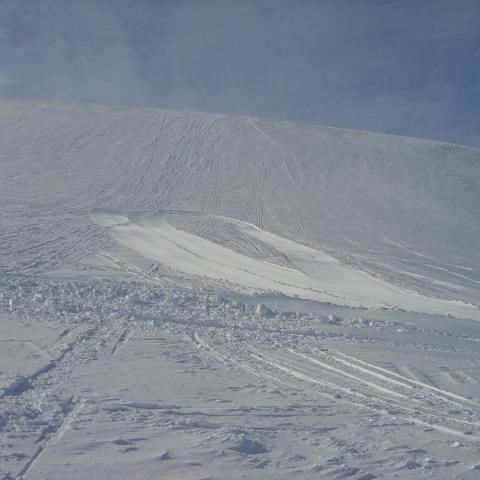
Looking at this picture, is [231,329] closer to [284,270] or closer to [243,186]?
[284,270]

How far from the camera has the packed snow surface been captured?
450 cm

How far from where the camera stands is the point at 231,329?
8.23 meters

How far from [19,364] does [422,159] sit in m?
30.1

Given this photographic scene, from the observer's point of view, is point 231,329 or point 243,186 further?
point 243,186

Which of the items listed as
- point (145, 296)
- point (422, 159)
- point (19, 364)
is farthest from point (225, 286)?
point (422, 159)

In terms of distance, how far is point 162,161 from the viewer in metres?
27.0

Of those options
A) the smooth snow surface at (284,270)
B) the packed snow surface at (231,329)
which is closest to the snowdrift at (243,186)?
the packed snow surface at (231,329)

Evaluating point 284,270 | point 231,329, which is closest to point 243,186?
point 284,270

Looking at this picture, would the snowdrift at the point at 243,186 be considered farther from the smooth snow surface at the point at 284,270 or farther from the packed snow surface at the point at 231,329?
the smooth snow surface at the point at 284,270

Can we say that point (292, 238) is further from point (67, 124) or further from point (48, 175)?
point (67, 124)

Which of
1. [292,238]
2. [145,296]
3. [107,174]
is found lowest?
[145,296]

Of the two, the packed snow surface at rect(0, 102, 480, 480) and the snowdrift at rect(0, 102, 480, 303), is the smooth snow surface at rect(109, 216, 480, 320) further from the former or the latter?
the snowdrift at rect(0, 102, 480, 303)

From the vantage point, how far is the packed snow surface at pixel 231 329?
450cm

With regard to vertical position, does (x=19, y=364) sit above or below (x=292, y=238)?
below
